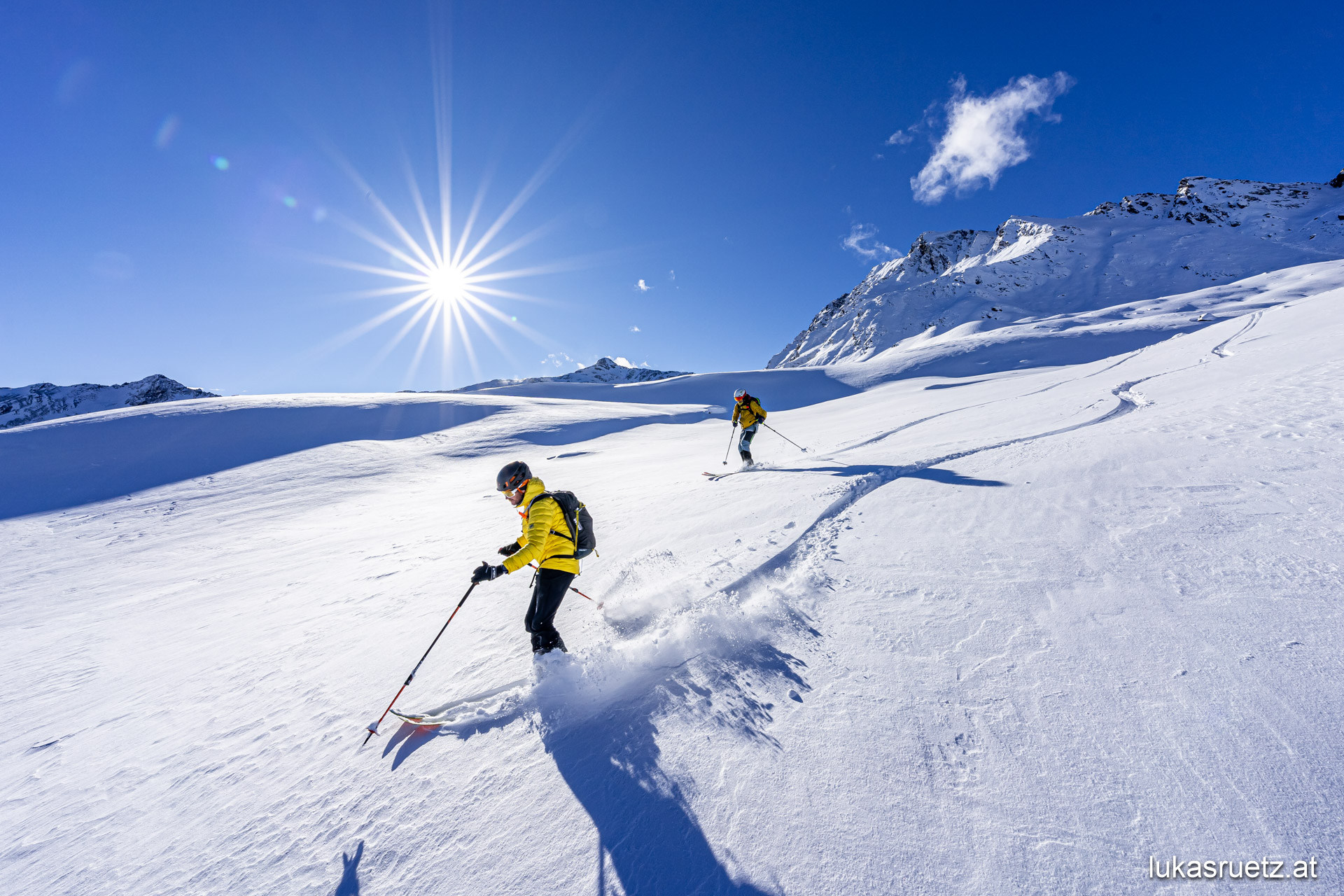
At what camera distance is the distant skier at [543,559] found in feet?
13.2

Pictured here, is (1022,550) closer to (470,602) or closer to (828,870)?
(828,870)

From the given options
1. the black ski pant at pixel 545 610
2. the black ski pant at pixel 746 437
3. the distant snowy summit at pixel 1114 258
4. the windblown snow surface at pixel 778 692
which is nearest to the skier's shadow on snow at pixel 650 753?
the windblown snow surface at pixel 778 692

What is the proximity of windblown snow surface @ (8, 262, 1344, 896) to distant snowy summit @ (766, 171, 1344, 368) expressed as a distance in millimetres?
68735

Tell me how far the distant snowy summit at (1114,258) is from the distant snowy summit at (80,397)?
253258 millimetres

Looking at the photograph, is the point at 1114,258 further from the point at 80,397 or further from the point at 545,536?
Answer: the point at 80,397

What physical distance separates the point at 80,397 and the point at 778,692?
313 meters

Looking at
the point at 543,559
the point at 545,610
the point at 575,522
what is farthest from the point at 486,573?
the point at 575,522

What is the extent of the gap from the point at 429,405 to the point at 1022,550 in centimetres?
A: 2613

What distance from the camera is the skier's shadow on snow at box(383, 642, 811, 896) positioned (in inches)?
87.8

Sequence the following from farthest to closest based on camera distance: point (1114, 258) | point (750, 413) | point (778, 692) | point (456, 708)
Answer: point (1114, 258)
point (750, 413)
point (456, 708)
point (778, 692)

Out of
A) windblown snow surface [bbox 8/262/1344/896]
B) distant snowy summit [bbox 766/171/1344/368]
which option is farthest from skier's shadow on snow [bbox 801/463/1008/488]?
distant snowy summit [bbox 766/171/1344/368]

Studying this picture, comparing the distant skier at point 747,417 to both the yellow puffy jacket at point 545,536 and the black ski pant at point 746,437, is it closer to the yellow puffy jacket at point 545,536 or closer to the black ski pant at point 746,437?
the black ski pant at point 746,437

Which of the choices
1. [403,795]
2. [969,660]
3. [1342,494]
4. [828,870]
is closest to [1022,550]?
[969,660]

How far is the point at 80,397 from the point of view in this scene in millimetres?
188125
